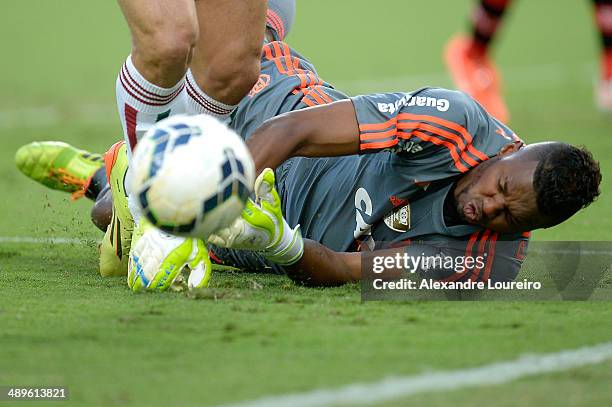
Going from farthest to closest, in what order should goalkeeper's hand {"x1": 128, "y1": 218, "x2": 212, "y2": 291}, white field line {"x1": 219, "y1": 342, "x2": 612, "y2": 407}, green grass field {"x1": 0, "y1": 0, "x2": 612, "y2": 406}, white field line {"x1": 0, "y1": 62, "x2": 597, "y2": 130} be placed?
white field line {"x1": 0, "y1": 62, "x2": 597, "y2": 130}, goalkeeper's hand {"x1": 128, "y1": 218, "x2": 212, "y2": 291}, green grass field {"x1": 0, "y1": 0, "x2": 612, "y2": 406}, white field line {"x1": 219, "y1": 342, "x2": 612, "y2": 407}

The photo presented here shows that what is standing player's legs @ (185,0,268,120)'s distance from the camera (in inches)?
191

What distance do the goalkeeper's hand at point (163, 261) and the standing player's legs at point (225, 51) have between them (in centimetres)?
65

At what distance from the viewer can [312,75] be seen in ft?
19.0

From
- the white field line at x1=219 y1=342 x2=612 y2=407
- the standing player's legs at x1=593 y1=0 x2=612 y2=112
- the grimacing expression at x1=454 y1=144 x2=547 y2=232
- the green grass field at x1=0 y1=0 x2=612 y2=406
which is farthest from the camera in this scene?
the standing player's legs at x1=593 y1=0 x2=612 y2=112

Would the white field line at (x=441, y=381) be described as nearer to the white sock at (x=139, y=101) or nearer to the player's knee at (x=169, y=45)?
the player's knee at (x=169, y=45)

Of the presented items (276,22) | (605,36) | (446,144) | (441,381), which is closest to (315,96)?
(276,22)

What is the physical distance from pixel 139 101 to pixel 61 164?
1848mm

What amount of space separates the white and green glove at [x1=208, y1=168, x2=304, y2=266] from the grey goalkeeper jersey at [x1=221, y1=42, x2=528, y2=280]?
478 mm

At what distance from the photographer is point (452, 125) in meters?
4.71

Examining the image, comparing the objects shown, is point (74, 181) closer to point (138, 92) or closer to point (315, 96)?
point (315, 96)

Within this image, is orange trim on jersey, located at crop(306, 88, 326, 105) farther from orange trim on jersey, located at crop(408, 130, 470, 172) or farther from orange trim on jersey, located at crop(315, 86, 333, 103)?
orange trim on jersey, located at crop(408, 130, 470, 172)

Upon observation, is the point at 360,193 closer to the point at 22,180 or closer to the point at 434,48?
the point at 22,180

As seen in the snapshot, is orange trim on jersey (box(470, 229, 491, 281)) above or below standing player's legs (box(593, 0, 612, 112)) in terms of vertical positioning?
above

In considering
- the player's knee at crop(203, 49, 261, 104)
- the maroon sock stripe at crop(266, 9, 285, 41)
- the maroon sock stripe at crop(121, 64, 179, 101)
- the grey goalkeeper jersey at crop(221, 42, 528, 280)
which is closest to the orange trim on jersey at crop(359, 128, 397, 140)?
the grey goalkeeper jersey at crop(221, 42, 528, 280)
